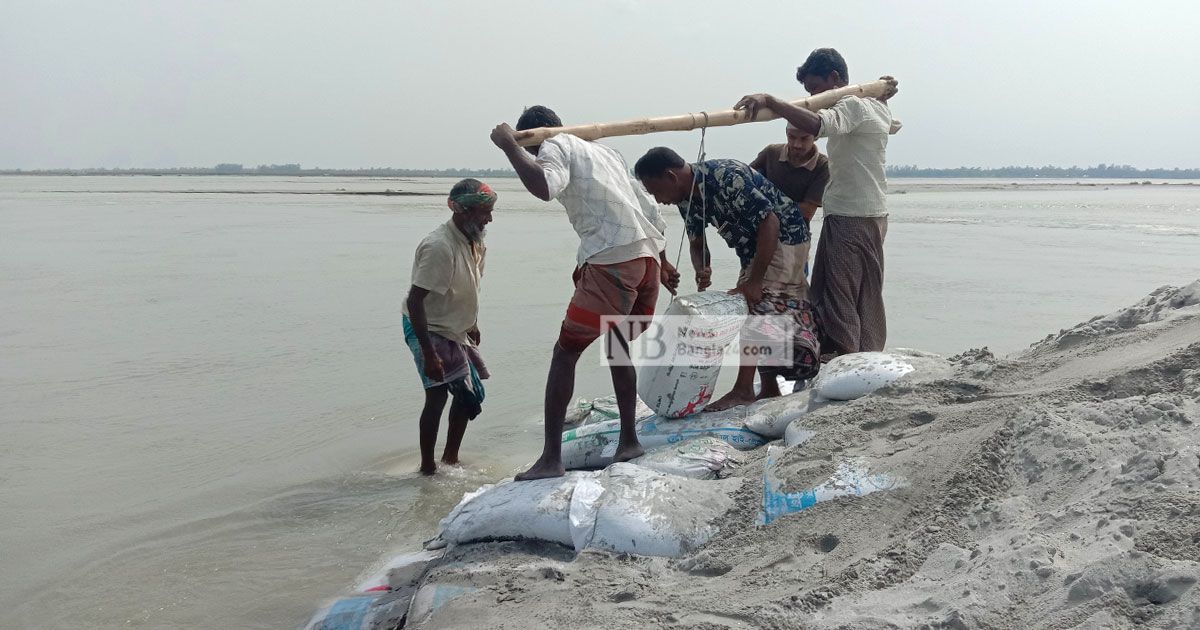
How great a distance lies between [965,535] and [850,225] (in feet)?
7.63

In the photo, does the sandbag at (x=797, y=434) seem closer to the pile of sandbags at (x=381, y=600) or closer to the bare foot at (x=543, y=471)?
the bare foot at (x=543, y=471)

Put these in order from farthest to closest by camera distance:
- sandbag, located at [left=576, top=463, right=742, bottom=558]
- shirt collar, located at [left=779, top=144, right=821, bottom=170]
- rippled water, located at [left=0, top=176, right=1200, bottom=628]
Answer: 1. shirt collar, located at [left=779, top=144, right=821, bottom=170]
2. rippled water, located at [left=0, top=176, right=1200, bottom=628]
3. sandbag, located at [left=576, top=463, right=742, bottom=558]

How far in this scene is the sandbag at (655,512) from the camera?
8.80 ft

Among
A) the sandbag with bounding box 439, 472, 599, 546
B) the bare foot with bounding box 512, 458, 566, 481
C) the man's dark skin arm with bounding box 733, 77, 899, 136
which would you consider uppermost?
the man's dark skin arm with bounding box 733, 77, 899, 136

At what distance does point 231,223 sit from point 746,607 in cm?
2125

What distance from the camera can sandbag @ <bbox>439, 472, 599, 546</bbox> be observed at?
9.62 ft

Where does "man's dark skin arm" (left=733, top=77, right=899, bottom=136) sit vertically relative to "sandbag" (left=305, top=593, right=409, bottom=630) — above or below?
above

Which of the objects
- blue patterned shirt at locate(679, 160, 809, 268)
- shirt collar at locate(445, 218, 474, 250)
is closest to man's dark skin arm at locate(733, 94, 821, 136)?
blue patterned shirt at locate(679, 160, 809, 268)

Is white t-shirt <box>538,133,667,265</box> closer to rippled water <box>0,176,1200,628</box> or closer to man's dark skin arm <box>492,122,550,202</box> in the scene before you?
man's dark skin arm <box>492,122,550,202</box>

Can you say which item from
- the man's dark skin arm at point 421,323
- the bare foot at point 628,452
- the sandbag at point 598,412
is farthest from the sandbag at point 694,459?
the man's dark skin arm at point 421,323

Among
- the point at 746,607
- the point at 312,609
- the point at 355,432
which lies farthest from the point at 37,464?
the point at 746,607

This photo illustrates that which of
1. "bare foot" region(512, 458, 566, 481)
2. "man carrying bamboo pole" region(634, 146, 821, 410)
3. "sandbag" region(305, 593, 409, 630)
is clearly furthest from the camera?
"man carrying bamboo pole" region(634, 146, 821, 410)

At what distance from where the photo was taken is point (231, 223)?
2103cm

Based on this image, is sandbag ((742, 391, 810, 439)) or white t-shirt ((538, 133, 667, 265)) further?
sandbag ((742, 391, 810, 439))
